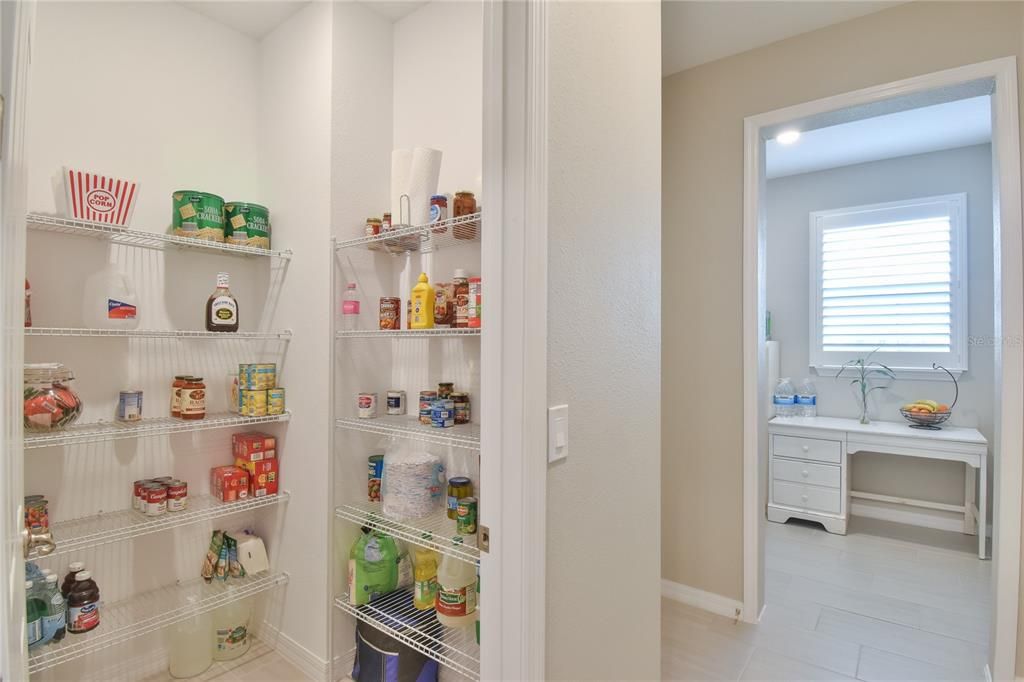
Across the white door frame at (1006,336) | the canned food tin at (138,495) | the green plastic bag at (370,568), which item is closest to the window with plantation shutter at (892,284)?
the white door frame at (1006,336)

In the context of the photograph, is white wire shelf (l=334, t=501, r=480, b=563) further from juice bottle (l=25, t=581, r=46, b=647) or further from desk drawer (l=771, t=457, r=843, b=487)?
desk drawer (l=771, t=457, r=843, b=487)

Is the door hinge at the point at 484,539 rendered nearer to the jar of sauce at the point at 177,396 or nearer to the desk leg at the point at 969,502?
the jar of sauce at the point at 177,396

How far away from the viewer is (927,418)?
345 cm

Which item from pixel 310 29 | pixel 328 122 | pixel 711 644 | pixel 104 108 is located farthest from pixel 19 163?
pixel 711 644

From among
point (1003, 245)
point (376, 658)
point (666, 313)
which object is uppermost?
point (1003, 245)

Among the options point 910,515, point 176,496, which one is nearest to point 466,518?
point 176,496

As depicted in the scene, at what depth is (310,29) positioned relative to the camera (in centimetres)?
204

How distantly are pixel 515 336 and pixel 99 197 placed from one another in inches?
61.5

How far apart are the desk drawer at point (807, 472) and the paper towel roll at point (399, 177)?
10.7 ft

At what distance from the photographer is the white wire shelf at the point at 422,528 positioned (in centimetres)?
153

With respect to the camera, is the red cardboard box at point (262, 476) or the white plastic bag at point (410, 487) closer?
the white plastic bag at point (410, 487)

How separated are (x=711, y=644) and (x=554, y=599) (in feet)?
5.14

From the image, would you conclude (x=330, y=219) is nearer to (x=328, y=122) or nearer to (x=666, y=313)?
(x=328, y=122)

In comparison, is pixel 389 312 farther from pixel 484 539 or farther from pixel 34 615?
pixel 34 615
